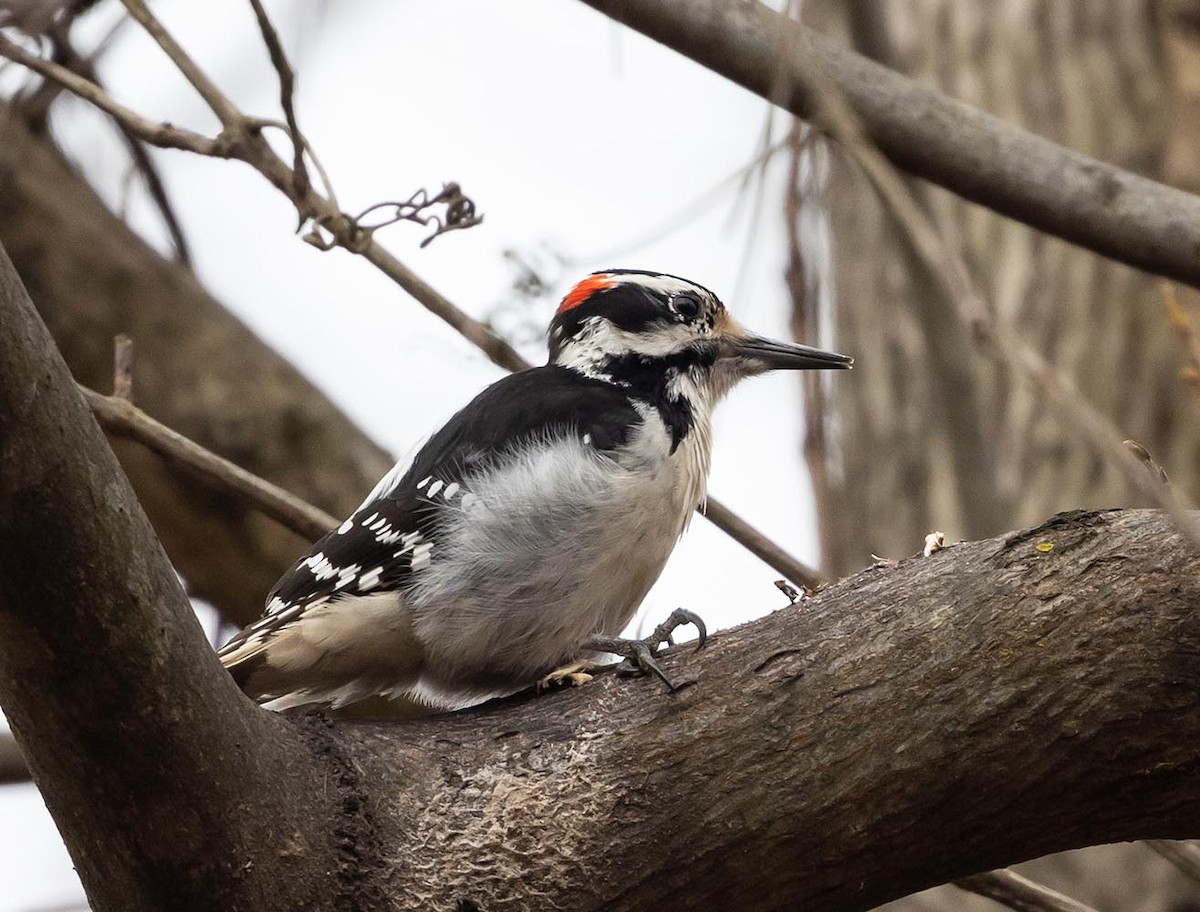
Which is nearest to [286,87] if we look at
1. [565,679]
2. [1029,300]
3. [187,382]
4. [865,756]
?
[565,679]

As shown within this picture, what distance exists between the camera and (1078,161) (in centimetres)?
299

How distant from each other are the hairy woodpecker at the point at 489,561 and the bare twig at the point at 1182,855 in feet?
3.45

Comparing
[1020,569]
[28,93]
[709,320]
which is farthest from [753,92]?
[28,93]

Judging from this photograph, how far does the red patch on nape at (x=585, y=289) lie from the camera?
12.9 feet

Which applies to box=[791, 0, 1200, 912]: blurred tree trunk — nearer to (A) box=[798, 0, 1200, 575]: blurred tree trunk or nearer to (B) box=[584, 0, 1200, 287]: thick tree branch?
(A) box=[798, 0, 1200, 575]: blurred tree trunk

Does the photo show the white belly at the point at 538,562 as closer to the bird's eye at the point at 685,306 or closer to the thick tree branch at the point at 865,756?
the thick tree branch at the point at 865,756

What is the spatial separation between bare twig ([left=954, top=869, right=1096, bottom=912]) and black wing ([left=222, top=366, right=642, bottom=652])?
1.12 metres

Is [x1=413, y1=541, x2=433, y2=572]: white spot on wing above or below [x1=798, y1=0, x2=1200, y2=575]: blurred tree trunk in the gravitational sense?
below

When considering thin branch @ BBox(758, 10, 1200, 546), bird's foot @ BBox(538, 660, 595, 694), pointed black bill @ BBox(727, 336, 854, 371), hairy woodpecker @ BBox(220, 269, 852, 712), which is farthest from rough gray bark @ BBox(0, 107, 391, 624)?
thin branch @ BBox(758, 10, 1200, 546)

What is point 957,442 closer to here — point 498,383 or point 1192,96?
point 498,383

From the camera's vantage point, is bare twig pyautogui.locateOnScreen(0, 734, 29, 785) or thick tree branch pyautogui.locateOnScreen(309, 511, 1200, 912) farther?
bare twig pyautogui.locateOnScreen(0, 734, 29, 785)

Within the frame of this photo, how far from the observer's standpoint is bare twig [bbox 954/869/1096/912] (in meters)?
2.76

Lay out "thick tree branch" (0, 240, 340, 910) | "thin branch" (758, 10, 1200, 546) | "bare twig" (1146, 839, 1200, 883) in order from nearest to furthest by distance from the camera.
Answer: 1. "thin branch" (758, 10, 1200, 546)
2. "thick tree branch" (0, 240, 340, 910)
3. "bare twig" (1146, 839, 1200, 883)

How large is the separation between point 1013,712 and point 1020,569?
22 cm
